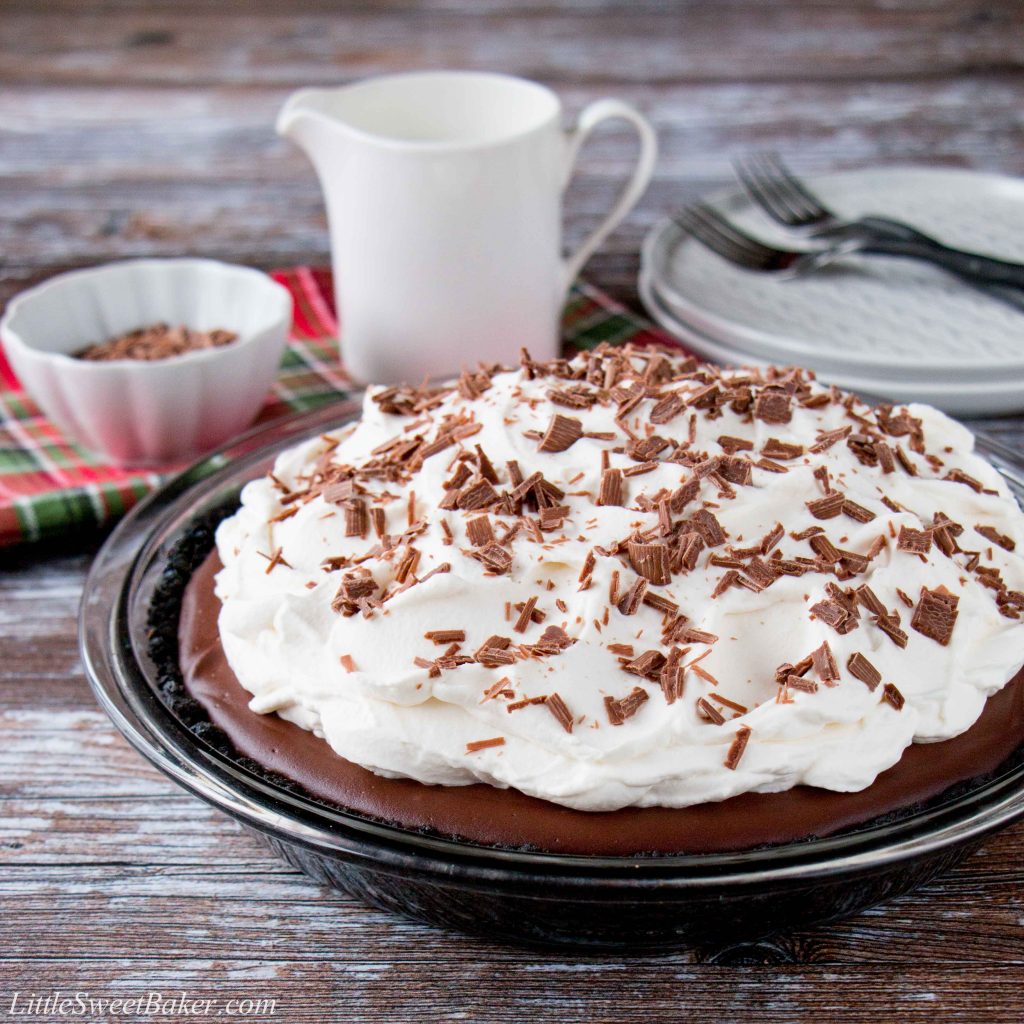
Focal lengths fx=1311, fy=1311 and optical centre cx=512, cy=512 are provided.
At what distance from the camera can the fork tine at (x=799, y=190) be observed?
3.02 m

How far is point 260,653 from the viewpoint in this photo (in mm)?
1500

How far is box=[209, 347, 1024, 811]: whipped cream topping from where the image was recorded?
1.34m

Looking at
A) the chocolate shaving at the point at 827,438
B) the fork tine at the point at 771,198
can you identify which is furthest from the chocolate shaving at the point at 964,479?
the fork tine at the point at 771,198

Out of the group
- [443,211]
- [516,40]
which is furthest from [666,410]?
[516,40]

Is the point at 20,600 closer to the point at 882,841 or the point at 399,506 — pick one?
the point at 399,506

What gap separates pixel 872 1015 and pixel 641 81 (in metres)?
3.77

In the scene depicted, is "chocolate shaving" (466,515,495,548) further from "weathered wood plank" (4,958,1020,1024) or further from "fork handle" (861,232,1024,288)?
"fork handle" (861,232,1024,288)

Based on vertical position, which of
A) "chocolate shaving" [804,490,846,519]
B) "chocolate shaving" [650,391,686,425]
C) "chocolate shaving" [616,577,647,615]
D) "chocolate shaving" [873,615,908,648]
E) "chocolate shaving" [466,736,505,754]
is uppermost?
"chocolate shaving" [650,391,686,425]

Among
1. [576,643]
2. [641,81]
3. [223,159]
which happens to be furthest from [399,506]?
[641,81]

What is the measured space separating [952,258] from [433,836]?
189cm

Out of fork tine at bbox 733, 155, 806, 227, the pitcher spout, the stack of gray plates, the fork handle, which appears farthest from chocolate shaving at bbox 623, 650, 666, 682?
fork tine at bbox 733, 155, 806, 227

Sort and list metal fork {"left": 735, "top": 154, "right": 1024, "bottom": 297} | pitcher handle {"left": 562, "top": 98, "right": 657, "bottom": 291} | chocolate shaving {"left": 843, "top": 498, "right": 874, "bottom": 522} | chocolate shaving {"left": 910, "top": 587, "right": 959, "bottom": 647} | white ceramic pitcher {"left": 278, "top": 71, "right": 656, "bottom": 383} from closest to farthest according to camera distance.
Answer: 1. chocolate shaving {"left": 910, "top": 587, "right": 959, "bottom": 647}
2. chocolate shaving {"left": 843, "top": 498, "right": 874, "bottom": 522}
3. white ceramic pitcher {"left": 278, "top": 71, "right": 656, "bottom": 383}
4. pitcher handle {"left": 562, "top": 98, "right": 657, "bottom": 291}
5. metal fork {"left": 735, "top": 154, "right": 1024, "bottom": 297}

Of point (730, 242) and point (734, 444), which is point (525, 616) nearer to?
point (734, 444)

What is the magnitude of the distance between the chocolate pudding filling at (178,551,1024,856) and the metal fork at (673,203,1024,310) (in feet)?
4.85
